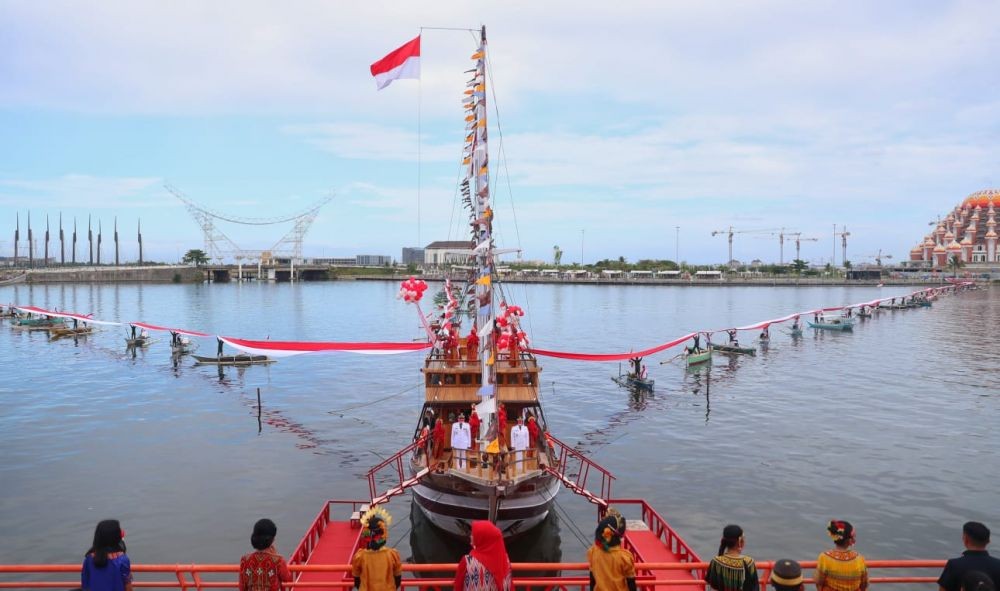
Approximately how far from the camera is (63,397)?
46.4m

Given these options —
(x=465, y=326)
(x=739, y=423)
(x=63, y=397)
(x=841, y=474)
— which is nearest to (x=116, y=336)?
(x=63, y=397)

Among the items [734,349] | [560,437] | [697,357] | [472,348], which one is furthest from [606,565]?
[734,349]

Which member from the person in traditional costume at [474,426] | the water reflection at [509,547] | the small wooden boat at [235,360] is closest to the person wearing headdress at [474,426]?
the person in traditional costume at [474,426]

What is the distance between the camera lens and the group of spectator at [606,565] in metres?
8.14

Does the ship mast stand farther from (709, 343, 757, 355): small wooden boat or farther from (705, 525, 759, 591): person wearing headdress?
(709, 343, 757, 355): small wooden boat

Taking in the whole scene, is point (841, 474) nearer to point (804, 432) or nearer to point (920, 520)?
point (920, 520)

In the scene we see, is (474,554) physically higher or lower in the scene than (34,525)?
higher

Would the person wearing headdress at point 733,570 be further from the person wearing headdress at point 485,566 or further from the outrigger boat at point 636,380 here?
the outrigger boat at point 636,380

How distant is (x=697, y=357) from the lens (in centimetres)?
6138

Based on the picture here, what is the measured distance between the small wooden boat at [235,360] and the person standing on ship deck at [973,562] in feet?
193

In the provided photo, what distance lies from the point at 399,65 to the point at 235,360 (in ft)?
155

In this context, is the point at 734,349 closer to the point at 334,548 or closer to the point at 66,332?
the point at 334,548

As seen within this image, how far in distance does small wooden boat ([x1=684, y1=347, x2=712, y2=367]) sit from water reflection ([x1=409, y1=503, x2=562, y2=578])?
40.7m

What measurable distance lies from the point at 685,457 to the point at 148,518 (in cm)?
2360
